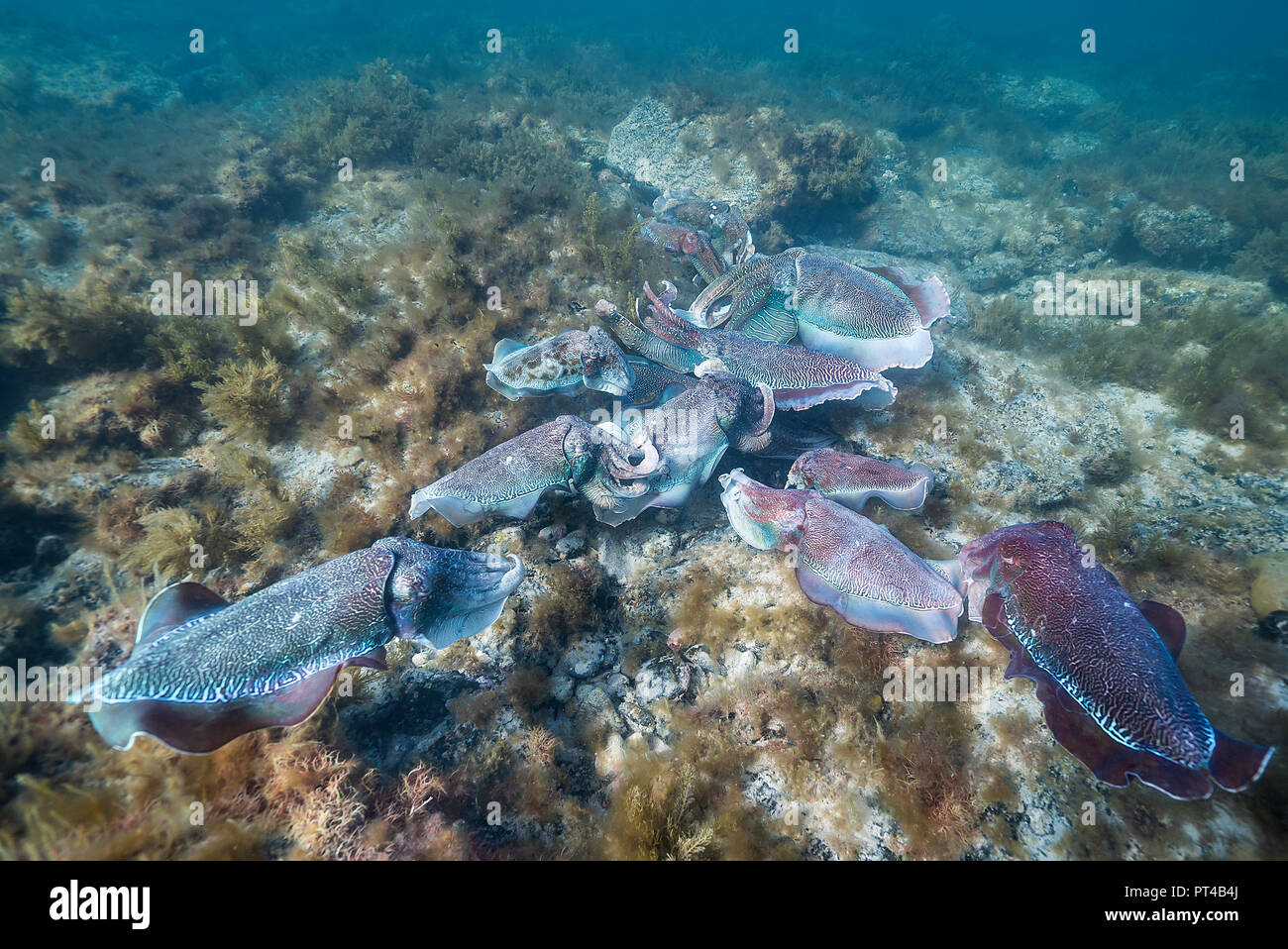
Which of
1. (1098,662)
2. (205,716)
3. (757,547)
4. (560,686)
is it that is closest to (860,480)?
(757,547)

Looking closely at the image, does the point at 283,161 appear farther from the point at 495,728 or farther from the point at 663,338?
the point at 495,728

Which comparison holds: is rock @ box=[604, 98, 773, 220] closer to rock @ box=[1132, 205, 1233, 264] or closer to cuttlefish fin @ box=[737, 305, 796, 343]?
cuttlefish fin @ box=[737, 305, 796, 343]

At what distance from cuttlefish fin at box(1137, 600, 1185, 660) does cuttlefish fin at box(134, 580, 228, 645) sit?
749 centimetres

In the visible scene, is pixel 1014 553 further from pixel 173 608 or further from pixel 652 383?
pixel 173 608

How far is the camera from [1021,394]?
6617mm

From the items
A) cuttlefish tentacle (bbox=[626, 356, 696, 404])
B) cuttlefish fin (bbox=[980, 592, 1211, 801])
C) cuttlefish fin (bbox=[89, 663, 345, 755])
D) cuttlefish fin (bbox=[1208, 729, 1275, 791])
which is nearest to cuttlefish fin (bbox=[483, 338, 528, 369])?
cuttlefish tentacle (bbox=[626, 356, 696, 404])

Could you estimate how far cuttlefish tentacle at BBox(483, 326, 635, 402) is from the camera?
5527mm

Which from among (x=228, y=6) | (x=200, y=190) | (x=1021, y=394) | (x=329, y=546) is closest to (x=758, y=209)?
(x=1021, y=394)

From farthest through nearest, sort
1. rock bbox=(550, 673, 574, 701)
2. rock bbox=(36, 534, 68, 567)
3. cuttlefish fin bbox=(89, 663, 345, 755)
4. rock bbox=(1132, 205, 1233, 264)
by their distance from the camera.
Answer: rock bbox=(1132, 205, 1233, 264)
rock bbox=(36, 534, 68, 567)
rock bbox=(550, 673, 574, 701)
cuttlefish fin bbox=(89, 663, 345, 755)

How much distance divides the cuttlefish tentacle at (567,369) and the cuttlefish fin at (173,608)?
11.1 feet

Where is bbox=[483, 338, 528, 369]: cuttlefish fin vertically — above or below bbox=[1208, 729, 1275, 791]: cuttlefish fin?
above

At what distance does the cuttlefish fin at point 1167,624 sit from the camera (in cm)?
358

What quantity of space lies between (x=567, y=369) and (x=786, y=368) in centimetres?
272

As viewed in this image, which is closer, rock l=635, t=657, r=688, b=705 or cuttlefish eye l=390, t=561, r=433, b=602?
cuttlefish eye l=390, t=561, r=433, b=602
